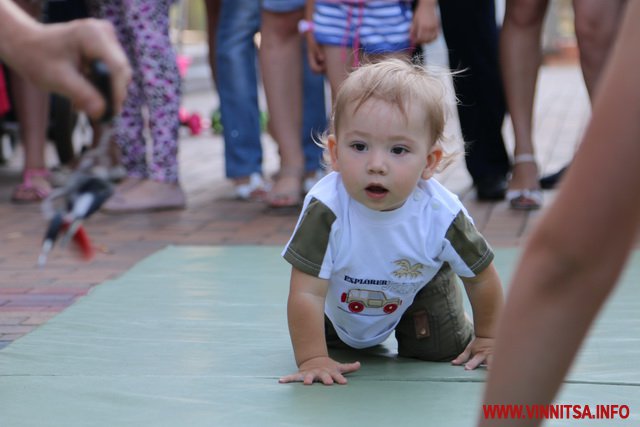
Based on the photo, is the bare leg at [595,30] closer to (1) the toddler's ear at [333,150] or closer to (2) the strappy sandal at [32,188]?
(1) the toddler's ear at [333,150]

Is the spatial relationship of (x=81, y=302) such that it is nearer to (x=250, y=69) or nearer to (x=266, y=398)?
(x=266, y=398)

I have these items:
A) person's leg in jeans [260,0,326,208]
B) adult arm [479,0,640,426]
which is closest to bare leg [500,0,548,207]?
person's leg in jeans [260,0,326,208]

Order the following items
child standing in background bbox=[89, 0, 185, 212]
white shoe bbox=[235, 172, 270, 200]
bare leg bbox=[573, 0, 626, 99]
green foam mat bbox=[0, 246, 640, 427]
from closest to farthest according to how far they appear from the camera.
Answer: green foam mat bbox=[0, 246, 640, 427] → bare leg bbox=[573, 0, 626, 99] → child standing in background bbox=[89, 0, 185, 212] → white shoe bbox=[235, 172, 270, 200]

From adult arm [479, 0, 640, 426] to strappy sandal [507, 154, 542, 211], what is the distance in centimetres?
387

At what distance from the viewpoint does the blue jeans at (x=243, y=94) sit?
6016mm

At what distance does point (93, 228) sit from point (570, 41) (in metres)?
20.1

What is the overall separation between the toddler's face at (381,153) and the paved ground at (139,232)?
1212mm

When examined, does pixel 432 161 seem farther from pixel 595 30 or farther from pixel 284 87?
pixel 284 87

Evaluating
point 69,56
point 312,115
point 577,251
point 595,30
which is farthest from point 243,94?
point 577,251

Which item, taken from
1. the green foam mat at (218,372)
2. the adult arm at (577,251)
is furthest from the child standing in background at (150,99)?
the adult arm at (577,251)

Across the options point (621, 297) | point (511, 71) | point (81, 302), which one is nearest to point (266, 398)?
point (81, 302)

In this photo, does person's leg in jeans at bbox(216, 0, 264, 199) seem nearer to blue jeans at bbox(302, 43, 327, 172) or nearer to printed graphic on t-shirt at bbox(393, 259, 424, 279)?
blue jeans at bbox(302, 43, 327, 172)

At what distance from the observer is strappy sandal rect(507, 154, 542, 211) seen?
554cm

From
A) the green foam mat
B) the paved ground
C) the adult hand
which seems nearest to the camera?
the adult hand
